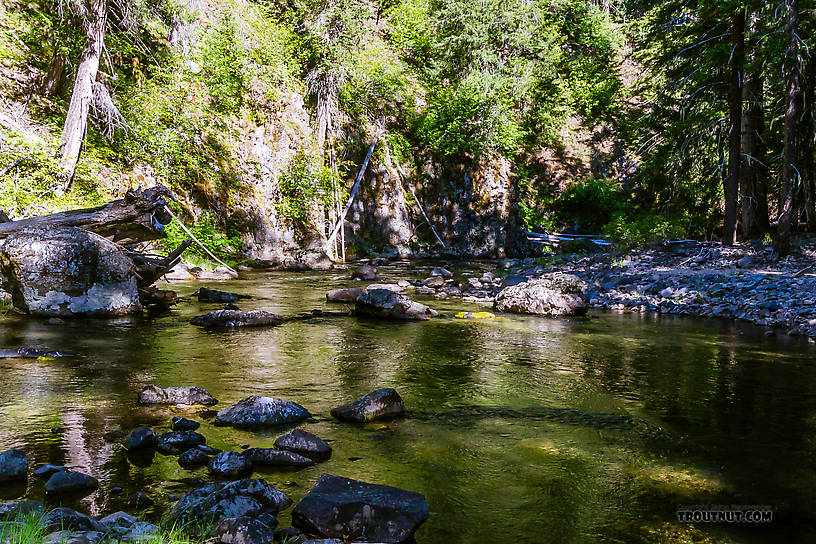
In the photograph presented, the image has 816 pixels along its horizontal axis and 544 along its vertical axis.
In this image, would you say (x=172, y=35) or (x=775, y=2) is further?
(x=172, y=35)

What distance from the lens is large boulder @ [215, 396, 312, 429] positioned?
14.0ft

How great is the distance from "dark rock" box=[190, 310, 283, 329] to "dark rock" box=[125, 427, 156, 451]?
16.4 ft

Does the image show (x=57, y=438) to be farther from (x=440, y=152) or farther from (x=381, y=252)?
(x=440, y=152)

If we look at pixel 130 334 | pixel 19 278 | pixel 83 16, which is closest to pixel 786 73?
pixel 130 334

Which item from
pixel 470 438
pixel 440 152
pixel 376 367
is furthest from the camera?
pixel 440 152

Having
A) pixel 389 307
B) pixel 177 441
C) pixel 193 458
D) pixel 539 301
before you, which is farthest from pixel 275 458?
pixel 539 301

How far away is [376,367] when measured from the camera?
637cm

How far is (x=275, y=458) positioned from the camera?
3.54 meters

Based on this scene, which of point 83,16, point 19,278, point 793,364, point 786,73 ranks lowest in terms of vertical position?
point 793,364

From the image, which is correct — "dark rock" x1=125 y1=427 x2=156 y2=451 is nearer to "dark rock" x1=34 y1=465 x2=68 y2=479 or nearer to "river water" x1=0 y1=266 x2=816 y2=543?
"river water" x1=0 y1=266 x2=816 y2=543

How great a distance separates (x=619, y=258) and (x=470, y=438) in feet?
47.7

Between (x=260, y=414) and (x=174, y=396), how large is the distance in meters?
0.96

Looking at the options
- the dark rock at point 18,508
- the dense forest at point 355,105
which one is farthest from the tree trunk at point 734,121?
the dark rock at point 18,508

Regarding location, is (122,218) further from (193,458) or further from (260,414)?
(193,458)
